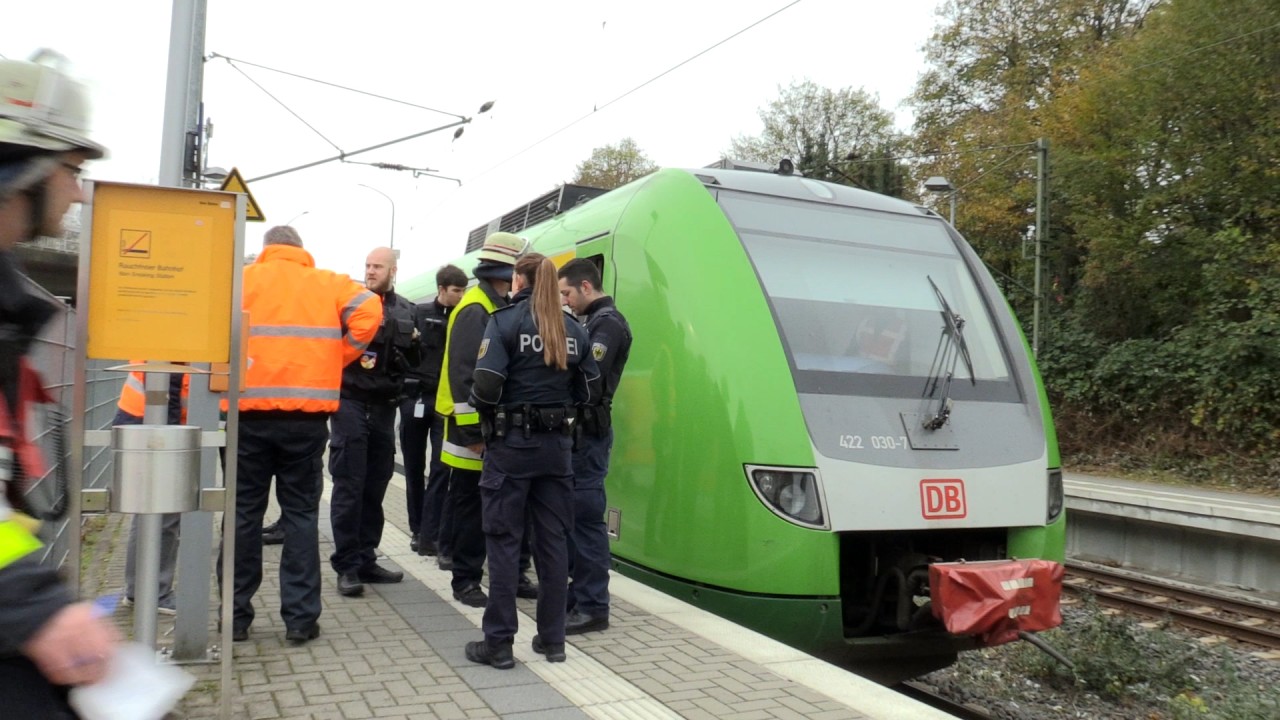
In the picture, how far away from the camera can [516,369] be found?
4395mm

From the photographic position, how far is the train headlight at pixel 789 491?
488cm

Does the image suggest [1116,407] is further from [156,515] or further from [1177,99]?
[156,515]

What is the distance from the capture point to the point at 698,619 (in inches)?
200

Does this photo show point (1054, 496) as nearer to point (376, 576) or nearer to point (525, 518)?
point (525, 518)

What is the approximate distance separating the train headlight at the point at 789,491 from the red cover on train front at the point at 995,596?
63cm

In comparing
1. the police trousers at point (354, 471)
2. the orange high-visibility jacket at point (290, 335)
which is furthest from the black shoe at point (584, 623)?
the orange high-visibility jacket at point (290, 335)

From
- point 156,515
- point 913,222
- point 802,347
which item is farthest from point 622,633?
point 913,222

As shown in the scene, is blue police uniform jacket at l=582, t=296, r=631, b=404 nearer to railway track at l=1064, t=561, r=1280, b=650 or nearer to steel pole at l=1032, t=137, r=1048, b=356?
railway track at l=1064, t=561, r=1280, b=650

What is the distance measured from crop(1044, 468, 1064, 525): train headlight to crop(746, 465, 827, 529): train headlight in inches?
59.2

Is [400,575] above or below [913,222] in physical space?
below

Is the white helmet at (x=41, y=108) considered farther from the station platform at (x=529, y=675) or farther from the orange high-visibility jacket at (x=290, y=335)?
the orange high-visibility jacket at (x=290, y=335)

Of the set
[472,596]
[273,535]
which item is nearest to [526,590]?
[472,596]

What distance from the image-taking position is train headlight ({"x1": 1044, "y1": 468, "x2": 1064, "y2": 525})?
217 inches

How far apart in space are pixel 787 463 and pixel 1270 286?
15.8 m
